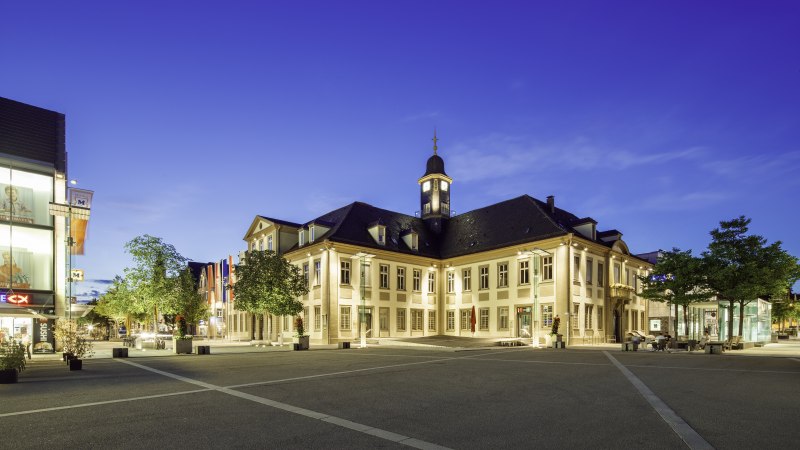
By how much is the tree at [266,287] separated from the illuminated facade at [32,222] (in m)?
11.9

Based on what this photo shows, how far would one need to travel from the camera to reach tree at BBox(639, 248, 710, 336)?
1393 inches

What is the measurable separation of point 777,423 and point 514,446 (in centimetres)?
508

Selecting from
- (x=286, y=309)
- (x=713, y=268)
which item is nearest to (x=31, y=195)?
(x=286, y=309)

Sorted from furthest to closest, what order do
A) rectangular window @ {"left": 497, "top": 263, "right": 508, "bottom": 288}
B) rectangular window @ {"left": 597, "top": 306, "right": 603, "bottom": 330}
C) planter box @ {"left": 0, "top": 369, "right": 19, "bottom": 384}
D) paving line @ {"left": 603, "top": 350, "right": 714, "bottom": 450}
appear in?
rectangular window @ {"left": 497, "top": 263, "right": 508, "bottom": 288} → rectangular window @ {"left": 597, "top": 306, "right": 603, "bottom": 330} → planter box @ {"left": 0, "top": 369, "right": 19, "bottom": 384} → paving line @ {"left": 603, "top": 350, "right": 714, "bottom": 450}

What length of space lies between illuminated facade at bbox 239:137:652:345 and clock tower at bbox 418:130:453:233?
332 centimetres

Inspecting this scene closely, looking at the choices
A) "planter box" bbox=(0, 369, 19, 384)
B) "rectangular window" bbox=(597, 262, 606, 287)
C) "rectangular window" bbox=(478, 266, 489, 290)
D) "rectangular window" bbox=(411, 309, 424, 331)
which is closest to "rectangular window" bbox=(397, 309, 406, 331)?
"rectangular window" bbox=(411, 309, 424, 331)

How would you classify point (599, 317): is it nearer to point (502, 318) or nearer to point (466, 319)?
point (502, 318)

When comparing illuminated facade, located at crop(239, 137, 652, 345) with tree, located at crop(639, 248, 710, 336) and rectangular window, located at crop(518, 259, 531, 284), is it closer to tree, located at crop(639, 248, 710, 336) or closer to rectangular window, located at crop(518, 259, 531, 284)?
rectangular window, located at crop(518, 259, 531, 284)

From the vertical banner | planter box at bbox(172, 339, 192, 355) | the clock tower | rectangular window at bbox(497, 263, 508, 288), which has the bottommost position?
planter box at bbox(172, 339, 192, 355)

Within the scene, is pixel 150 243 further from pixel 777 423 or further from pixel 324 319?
pixel 777 423

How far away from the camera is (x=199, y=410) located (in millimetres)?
10000

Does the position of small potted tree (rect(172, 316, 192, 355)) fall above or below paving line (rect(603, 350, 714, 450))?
below

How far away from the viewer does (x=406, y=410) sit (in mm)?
9930

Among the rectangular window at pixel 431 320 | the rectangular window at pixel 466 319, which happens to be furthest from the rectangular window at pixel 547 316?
the rectangular window at pixel 431 320
